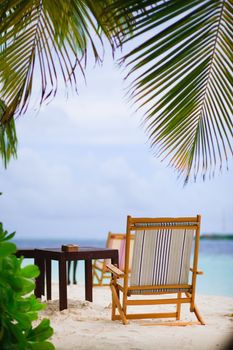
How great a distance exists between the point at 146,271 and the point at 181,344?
783 millimetres

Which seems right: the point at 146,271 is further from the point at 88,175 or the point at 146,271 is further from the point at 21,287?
the point at 88,175

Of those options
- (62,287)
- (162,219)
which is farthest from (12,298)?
(62,287)

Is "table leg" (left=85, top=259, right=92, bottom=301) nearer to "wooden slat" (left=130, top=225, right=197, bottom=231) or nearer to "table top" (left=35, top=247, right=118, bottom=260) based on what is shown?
"table top" (left=35, top=247, right=118, bottom=260)

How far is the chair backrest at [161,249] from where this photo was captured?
5094 mm

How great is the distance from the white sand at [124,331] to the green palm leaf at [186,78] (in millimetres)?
1127

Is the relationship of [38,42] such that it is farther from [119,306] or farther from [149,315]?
[149,315]

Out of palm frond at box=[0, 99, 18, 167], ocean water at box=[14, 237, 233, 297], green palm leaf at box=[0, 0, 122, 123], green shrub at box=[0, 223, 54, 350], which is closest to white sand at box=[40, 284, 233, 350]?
green shrub at box=[0, 223, 54, 350]

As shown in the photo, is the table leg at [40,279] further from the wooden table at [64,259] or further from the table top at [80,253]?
the table top at [80,253]

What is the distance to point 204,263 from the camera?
77.9ft

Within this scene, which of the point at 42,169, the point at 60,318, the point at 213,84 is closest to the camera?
the point at 213,84

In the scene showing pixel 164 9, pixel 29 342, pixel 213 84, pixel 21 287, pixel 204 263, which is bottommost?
pixel 204 263

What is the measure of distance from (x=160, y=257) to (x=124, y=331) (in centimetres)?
62

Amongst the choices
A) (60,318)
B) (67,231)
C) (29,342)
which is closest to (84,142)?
(67,231)

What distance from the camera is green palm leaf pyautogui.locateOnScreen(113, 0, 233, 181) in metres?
3.38
